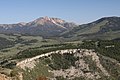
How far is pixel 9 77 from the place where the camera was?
10931cm

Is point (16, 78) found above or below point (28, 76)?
above

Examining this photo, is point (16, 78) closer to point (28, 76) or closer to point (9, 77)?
point (9, 77)

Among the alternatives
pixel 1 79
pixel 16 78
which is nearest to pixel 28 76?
pixel 16 78

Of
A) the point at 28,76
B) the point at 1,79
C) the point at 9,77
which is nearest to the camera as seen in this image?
the point at 1,79

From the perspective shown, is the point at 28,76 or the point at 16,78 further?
the point at 28,76

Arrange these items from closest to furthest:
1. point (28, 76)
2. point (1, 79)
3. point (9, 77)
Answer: point (1, 79) < point (9, 77) < point (28, 76)

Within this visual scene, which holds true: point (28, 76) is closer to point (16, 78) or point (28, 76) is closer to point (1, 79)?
point (16, 78)

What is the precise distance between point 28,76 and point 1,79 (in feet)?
317

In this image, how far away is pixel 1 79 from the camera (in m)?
99.2

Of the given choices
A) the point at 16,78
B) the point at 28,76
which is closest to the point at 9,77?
the point at 16,78

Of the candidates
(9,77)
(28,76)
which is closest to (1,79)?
(9,77)

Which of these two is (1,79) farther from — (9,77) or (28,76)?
(28,76)

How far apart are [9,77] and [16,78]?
148 inches

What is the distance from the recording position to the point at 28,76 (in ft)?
641
